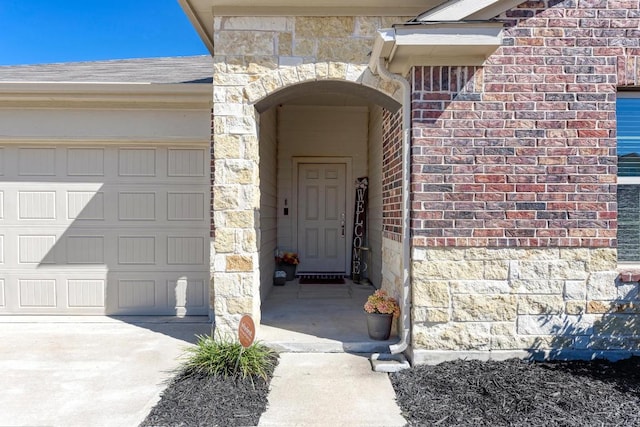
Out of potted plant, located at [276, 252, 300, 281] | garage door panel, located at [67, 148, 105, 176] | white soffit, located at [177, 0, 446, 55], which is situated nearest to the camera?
white soffit, located at [177, 0, 446, 55]

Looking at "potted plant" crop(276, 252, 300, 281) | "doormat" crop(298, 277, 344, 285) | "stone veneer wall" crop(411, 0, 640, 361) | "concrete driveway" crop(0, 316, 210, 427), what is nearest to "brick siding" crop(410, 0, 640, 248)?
"stone veneer wall" crop(411, 0, 640, 361)

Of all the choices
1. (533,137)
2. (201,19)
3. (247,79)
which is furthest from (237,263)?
(533,137)

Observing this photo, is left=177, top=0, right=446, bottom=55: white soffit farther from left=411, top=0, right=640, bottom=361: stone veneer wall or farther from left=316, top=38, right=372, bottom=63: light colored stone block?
left=411, top=0, right=640, bottom=361: stone veneer wall

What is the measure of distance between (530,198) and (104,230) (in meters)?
4.99

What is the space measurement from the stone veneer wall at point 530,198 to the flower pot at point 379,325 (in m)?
0.40

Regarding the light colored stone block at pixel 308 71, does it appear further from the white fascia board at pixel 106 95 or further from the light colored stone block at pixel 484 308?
the light colored stone block at pixel 484 308

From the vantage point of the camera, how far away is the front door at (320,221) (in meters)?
8.20

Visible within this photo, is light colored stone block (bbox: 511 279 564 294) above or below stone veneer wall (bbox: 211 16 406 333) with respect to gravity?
below

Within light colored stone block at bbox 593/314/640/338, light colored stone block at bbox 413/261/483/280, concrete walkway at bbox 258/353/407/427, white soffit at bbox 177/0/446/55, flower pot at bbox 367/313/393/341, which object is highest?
white soffit at bbox 177/0/446/55

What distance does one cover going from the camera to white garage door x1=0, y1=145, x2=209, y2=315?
5457 millimetres

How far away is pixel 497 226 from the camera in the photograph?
12.4 feet

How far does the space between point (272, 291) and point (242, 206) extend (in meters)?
2.90

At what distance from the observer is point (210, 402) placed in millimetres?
3074

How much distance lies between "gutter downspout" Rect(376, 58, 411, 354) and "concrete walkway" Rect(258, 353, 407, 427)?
453 mm
